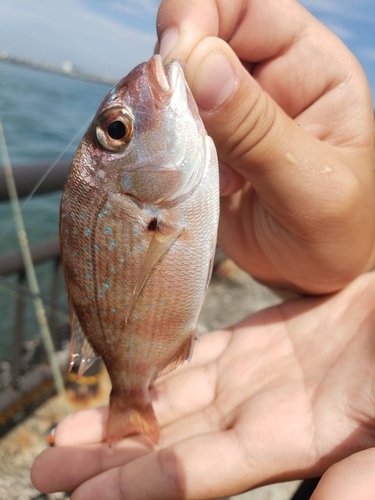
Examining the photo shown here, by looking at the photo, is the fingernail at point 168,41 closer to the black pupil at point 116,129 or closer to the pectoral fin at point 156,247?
the black pupil at point 116,129

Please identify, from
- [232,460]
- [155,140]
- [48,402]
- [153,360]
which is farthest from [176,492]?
[48,402]

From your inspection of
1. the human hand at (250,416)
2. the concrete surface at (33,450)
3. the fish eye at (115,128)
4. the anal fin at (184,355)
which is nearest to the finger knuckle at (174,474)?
the human hand at (250,416)

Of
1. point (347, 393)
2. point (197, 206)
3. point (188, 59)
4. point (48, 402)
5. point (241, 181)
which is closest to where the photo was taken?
point (188, 59)

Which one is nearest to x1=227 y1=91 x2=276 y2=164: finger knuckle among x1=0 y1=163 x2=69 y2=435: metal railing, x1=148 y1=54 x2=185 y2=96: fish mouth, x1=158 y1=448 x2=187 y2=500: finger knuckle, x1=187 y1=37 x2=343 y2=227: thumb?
x1=187 y1=37 x2=343 y2=227: thumb

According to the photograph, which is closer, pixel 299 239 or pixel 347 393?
pixel 347 393

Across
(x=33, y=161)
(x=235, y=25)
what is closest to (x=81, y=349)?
(x=235, y=25)

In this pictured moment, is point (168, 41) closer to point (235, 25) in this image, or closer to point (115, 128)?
point (115, 128)

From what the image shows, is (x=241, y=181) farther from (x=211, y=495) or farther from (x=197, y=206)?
(x=211, y=495)

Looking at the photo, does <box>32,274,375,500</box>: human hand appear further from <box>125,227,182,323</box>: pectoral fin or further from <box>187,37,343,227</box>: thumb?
<box>125,227,182,323</box>: pectoral fin
